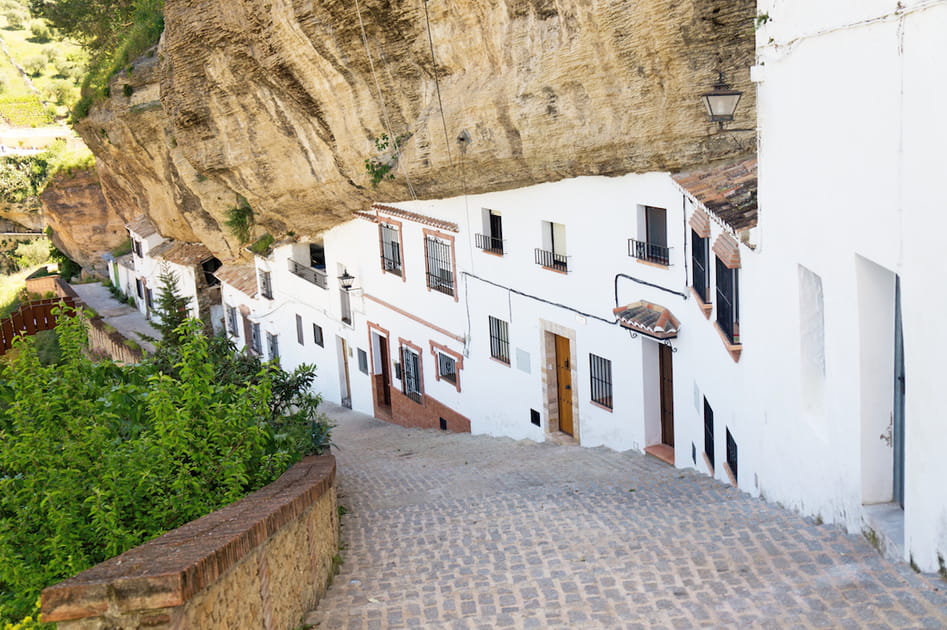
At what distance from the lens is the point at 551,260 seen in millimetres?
15750

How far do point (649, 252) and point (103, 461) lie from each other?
783 cm

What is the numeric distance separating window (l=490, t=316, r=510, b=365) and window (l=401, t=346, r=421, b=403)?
3133 millimetres

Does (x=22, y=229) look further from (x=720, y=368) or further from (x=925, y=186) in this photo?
(x=925, y=186)

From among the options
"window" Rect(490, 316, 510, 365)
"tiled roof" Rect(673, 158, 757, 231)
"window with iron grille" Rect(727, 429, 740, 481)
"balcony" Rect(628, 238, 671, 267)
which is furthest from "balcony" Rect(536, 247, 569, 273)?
"window with iron grille" Rect(727, 429, 740, 481)

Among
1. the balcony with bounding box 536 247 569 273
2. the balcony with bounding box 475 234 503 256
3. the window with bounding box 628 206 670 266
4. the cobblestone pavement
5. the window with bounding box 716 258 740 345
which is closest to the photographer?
the cobblestone pavement

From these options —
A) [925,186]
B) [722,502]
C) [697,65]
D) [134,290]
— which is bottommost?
[134,290]

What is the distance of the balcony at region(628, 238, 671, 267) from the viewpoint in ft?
43.1

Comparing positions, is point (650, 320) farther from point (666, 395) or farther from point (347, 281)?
point (347, 281)

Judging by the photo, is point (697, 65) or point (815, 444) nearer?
point (815, 444)

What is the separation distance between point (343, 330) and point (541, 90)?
1111 cm

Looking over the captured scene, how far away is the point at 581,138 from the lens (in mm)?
13656

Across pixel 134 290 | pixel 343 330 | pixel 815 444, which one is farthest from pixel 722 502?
pixel 134 290

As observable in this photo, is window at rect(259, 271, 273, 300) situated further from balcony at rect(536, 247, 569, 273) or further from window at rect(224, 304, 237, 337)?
balcony at rect(536, 247, 569, 273)

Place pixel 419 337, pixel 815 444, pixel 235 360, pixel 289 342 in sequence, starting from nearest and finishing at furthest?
pixel 815 444 < pixel 235 360 < pixel 419 337 < pixel 289 342
